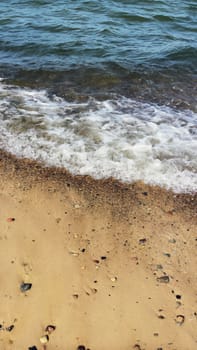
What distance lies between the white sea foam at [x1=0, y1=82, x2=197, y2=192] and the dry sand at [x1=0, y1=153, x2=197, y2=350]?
38 centimetres

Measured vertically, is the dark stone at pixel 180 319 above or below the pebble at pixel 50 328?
below

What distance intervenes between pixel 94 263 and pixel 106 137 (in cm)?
300

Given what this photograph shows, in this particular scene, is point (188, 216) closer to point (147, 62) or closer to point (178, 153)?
point (178, 153)

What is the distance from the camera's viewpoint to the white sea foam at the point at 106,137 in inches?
236

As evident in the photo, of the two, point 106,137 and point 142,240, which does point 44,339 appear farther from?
point 106,137

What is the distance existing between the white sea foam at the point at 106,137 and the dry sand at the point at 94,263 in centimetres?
38

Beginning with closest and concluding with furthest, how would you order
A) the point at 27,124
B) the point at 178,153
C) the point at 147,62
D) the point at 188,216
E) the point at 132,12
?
1. the point at 188,216
2. the point at 178,153
3. the point at 27,124
4. the point at 147,62
5. the point at 132,12

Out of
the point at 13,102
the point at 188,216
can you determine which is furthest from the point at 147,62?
the point at 188,216

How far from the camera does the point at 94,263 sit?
4.47 meters

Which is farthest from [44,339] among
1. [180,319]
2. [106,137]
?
[106,137]

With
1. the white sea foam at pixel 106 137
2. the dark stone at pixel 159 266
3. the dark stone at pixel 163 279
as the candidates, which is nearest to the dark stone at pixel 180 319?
the dark stone at pixel 163 279

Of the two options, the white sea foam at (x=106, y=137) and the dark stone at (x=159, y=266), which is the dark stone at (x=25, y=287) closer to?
the dark stone at (x=159, y=266)

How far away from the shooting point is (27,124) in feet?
23.4

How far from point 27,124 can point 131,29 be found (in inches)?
293
